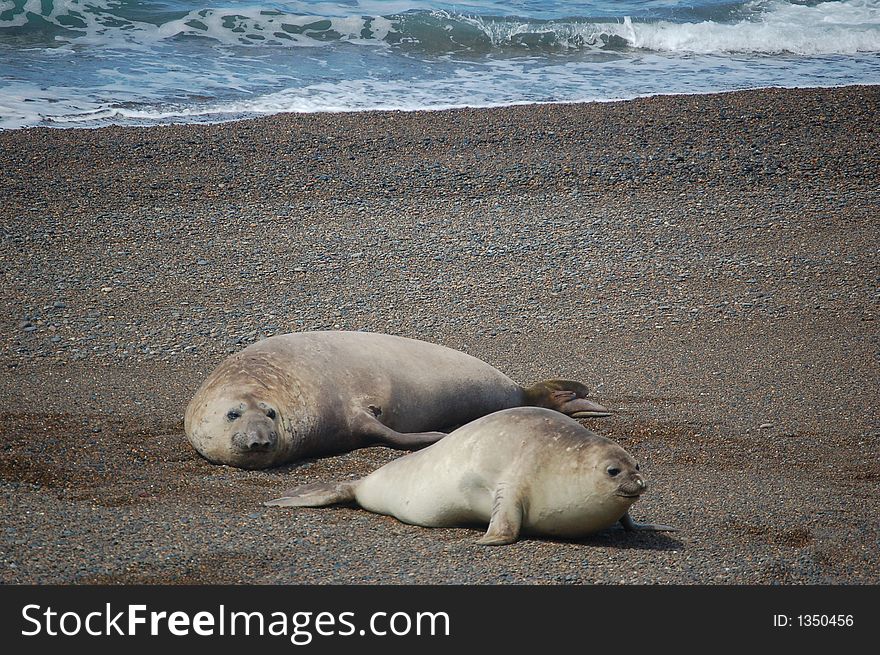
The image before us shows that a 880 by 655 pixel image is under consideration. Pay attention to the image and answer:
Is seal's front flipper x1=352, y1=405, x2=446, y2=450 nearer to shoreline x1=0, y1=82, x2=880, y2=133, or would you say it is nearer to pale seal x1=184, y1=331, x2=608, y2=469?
pale seal x1=184, y1=331, x2=608, y2=469

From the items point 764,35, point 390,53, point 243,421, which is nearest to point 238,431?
point 243,421

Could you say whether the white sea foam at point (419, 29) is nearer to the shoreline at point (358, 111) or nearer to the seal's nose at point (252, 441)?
the shoreline at point (358, 111)

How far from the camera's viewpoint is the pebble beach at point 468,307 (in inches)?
151

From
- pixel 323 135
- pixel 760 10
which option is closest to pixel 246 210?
pixel 323 135

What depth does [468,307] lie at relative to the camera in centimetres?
764

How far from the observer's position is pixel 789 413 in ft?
18.7

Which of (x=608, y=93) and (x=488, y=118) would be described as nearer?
(x=488, y=118)

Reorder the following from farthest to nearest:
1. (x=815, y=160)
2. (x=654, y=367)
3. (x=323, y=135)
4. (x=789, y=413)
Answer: (x=323, y=135) < (x=815, y=160) < (x=654, y=367) < (x=789, y=413)

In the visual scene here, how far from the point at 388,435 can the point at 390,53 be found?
1429 cm

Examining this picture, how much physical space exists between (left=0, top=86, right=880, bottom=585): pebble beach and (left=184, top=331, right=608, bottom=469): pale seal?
13 centimetres

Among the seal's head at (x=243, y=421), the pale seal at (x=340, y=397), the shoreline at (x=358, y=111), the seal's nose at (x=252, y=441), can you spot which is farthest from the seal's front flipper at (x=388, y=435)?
the shoreline at (x=358, y=111)

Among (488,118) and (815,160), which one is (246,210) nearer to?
(488,118)

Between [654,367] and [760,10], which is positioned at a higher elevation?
[760,10]

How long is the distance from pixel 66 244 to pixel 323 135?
13.1 ft
